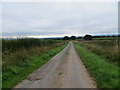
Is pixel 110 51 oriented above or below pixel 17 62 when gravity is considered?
above

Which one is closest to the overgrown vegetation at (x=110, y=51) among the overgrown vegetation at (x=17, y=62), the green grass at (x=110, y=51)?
the green grass at (x=110, y=51)

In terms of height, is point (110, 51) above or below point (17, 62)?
above

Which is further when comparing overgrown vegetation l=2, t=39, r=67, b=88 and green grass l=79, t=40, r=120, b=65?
green grass l=79, t=40, r=120, b=65

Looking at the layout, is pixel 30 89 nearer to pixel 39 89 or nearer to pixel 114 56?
pixel 39 89

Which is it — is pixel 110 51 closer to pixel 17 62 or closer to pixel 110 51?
pixel 110 51

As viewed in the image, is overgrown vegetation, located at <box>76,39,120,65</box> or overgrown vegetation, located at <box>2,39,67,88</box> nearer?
overgrown vegetation, located at <box>2,39,67,88</box>

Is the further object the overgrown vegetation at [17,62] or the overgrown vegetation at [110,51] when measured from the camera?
the overgrown vegetation at [110,51]

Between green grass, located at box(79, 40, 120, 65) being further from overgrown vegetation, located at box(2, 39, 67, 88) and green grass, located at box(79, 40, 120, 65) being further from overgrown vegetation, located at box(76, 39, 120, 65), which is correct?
overgrown vegetation, located at box(2, 39, 67, 88)

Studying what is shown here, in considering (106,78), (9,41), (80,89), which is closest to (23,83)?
(80,89)

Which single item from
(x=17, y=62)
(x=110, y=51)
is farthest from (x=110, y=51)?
(x=17, y=62)

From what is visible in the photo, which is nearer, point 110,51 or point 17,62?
point 17,62

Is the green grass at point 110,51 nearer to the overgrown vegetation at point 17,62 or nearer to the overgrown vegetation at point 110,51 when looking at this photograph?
the overgrown vegetation at point 110,51

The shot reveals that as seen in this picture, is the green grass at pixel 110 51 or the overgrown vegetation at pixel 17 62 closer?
the overgrown vegetation at pixel 17 62

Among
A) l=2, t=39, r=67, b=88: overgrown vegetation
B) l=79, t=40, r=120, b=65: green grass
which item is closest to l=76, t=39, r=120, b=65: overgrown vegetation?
l=79, t=40, r=120, b=65: green grass
